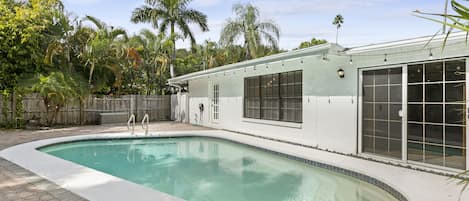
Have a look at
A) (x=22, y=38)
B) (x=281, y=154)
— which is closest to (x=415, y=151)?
(x=281, y=154)

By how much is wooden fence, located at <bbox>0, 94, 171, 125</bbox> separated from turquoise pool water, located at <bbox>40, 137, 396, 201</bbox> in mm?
5584

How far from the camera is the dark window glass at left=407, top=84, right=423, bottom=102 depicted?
6.21 m

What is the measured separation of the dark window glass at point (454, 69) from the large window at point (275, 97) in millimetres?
4084

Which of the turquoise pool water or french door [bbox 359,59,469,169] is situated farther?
french door [bbox 359,59,469,169]

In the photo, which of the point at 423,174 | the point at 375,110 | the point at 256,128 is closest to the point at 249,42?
the point at 256,128

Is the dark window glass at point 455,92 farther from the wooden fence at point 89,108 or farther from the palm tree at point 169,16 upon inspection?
the palm tree at point 169,16

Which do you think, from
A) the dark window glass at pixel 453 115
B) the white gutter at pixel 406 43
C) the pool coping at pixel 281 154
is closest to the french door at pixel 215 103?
the pool coping at pixel 281 154

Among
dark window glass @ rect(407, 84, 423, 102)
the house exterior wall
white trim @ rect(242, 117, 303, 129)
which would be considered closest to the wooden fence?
white trim @ rect(242, 117, 303, 129)

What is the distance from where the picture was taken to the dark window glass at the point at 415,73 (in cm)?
622

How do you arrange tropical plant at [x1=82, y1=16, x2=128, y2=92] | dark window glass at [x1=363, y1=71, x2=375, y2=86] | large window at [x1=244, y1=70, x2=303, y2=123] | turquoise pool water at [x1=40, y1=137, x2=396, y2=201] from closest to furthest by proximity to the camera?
turquoise pool water at [x1=40, y1=137, x2=396, y2=201] → dark window glass at [x1=363, y1=71, x2=375, y2=86] → large window at [x1=244, y1=70, x2=303, y2=123] → tropical plant at [x1=82, y1=16, x2=128, y2=92]

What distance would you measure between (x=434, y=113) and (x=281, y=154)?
351 cm

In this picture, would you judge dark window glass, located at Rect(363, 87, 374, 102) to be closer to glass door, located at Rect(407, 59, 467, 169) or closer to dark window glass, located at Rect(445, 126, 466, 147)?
glass door, located at Rect(407, 59, 467, 169)

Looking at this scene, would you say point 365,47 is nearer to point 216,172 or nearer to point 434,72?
point 434,72

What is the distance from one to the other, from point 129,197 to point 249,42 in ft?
56.4
